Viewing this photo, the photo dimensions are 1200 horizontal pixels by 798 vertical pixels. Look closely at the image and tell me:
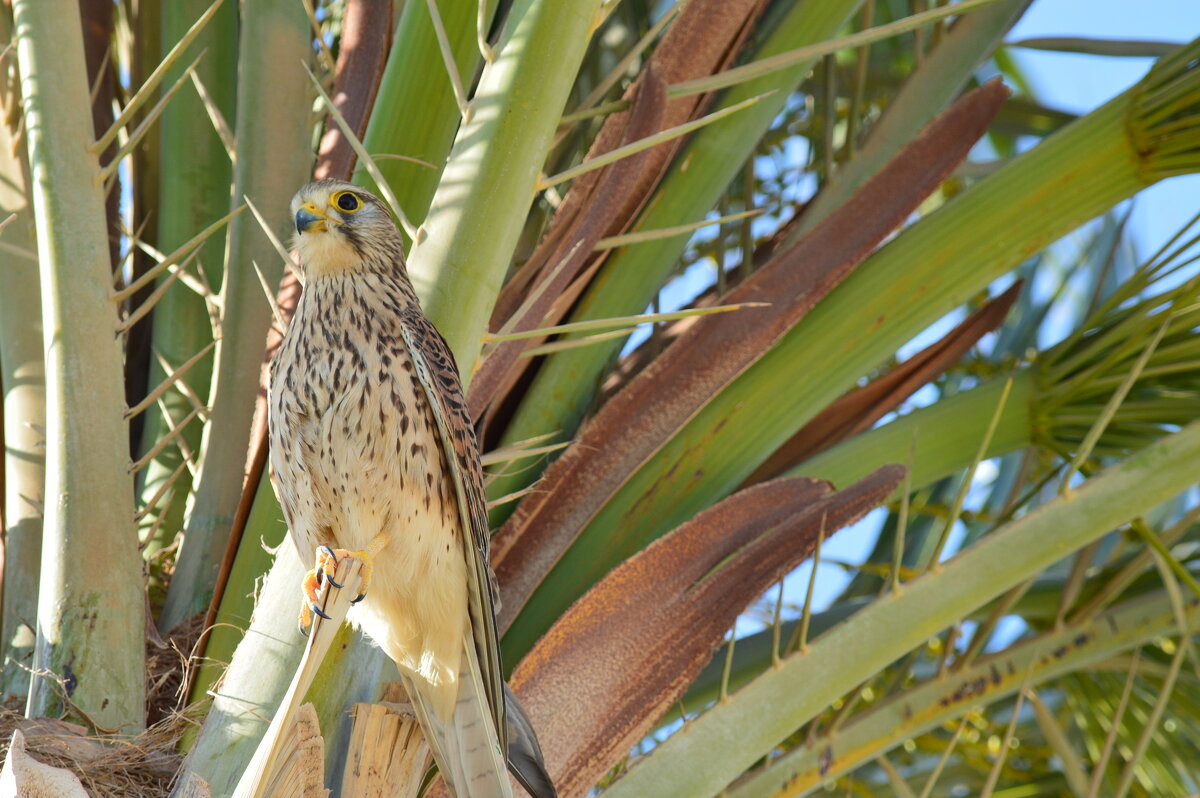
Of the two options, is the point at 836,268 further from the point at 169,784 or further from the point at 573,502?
the point at 169,784

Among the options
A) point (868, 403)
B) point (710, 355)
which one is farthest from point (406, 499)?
point (868, 403)

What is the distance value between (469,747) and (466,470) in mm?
513

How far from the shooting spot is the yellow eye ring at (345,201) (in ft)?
8.11

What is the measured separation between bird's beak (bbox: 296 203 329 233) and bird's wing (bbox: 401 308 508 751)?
28 cm

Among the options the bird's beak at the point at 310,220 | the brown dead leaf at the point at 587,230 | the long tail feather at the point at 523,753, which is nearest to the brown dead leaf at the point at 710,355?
the brown dead leaf at the point at 587,230

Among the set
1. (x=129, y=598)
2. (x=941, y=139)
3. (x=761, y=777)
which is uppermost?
(x=941, y=139)

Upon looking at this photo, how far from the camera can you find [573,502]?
2.72m

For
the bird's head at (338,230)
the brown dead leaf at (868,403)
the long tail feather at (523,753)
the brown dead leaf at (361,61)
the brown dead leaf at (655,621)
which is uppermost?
the brown dead leaf at (361,61)

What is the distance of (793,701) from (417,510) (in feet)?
2.78

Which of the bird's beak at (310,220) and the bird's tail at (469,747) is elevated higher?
the bird's beak at (310,220)

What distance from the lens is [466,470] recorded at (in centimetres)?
231

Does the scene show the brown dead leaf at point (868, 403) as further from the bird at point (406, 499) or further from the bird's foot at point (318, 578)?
the bird's foot at point (318, 578)

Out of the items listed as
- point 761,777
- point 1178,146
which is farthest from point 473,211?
point 1178,146

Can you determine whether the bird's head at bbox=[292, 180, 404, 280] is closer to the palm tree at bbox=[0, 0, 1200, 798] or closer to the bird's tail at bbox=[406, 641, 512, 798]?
the palm tree at bbox=[0, 0, 1200, 798]
